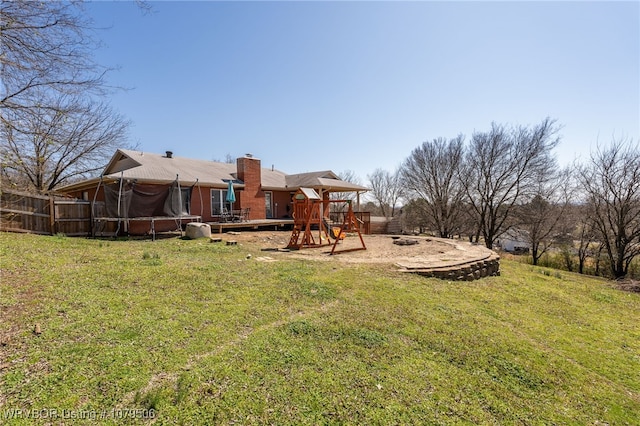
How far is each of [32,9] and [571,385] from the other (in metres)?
8.95

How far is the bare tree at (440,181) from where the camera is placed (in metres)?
25.8

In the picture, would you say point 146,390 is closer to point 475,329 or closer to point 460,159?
point 475,329

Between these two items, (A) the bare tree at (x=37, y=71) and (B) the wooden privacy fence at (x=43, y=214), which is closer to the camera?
(A) the bare tree at (x=37, y=71)

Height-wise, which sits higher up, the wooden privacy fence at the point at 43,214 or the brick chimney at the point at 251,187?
the brick chimney at the point at 251,187

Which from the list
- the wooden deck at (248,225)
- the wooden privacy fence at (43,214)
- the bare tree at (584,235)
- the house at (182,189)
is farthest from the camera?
the bare tree at (584,235)

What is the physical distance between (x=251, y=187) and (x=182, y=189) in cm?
410

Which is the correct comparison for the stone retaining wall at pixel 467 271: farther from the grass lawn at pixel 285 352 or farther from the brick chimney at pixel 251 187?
the brick chimney at pixel 251 187

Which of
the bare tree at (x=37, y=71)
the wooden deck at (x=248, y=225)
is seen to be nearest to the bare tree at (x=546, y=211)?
the wooden deck at (x=248, y=225)

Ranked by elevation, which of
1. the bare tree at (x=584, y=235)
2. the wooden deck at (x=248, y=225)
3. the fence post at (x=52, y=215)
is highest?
the fence post at (x=52, y=215)

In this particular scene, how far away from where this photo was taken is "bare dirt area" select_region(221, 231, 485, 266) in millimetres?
8266

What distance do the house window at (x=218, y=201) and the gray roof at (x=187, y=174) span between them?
1.97 ft

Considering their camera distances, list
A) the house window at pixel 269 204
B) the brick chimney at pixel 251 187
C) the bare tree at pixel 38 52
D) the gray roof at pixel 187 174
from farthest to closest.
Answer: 1. the house window at pixel 269 204
2. the brick chimney at pixel 251 187
3. the gray roof at pixel 187 174
4. the bare tree at pixel 38 52

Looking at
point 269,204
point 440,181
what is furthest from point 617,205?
point 269,204

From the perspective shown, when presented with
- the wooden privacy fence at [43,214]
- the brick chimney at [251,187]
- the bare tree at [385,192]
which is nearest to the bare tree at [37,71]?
the wooden privacy fence at [43,214]
